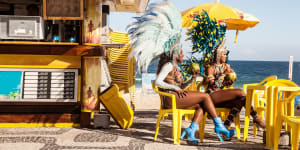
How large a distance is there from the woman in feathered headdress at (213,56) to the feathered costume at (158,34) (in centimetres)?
38

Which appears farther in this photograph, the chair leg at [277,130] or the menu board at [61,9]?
the menu board at [61,9]

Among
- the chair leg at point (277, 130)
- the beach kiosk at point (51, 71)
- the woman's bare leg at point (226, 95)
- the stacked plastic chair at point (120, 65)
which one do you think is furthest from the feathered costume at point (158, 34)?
the stacked plastic chair at point (120, 65)

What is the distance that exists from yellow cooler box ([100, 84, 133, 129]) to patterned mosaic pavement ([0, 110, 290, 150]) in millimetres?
177

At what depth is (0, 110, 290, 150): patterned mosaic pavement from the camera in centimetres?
523

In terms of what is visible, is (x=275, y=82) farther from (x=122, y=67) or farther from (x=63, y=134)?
(x=122, y=67)

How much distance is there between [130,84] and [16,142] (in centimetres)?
538

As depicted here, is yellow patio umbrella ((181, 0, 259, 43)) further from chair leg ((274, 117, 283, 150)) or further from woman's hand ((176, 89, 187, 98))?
chair leg ((274, 117, 283, 150))

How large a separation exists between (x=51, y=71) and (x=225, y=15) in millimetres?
5060

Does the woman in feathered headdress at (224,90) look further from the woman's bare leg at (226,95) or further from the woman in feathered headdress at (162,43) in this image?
the woman in feathered headdress at (162,43)

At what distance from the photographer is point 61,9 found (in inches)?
263

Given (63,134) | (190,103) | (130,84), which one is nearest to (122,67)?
(130,84)

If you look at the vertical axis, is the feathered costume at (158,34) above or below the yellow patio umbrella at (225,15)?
below

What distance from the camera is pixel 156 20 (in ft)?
18.6

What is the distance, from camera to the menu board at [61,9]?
6.63m
